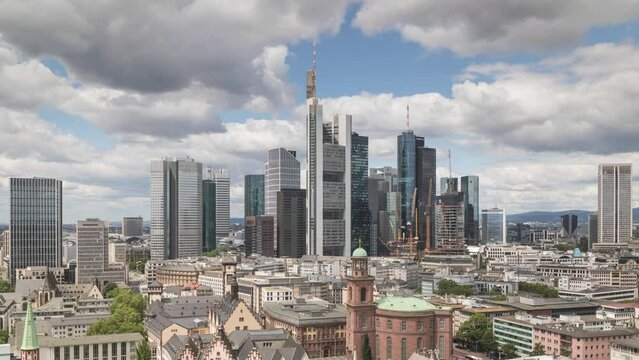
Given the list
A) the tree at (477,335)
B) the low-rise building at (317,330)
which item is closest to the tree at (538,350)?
the tree at (477,335)

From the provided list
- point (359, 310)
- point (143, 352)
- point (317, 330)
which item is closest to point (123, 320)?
point (143, 352)

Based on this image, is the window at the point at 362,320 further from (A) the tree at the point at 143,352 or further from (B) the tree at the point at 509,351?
(A) the tree at the point at 143,352

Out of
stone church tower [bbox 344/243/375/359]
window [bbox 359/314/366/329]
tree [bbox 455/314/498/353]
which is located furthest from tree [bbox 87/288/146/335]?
tree [bbox 455/314/498/353]

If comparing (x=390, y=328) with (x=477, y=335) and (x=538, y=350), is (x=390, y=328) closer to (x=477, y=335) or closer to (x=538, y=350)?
(x=538, y=350)

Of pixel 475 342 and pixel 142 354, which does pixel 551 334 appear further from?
pixel 142 354

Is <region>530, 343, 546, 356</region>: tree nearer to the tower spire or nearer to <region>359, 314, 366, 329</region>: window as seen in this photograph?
<region>359, 314, 366, 329</region>: window

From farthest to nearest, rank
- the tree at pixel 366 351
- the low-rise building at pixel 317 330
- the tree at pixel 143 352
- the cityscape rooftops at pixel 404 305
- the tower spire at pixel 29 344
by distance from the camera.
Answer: the low-rise building at pixel 317 330 < the tree at pixel 143 352 < the cityscape rooftops at pixel 404 305 < the tree at pixel 366 351 < the tower spire at pixel 29 344

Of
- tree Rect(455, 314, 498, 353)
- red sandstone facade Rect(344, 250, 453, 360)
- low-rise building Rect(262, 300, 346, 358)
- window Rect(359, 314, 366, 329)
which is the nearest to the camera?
red sandstone facade Rect(344, 250, 453, 360)

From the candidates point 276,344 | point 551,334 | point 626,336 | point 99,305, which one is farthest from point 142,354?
point 626,336
